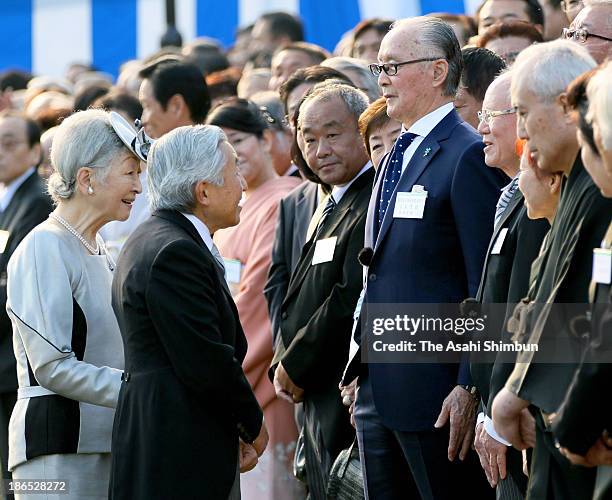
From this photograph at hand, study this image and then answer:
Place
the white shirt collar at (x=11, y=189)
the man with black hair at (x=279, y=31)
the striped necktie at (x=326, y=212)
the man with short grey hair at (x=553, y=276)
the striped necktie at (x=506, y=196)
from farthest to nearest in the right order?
the man with black hair at (x=279, y=31) → the white shirt collar at (x=11, y=189) → the striped necktie at (x=326, y=212) → the striped necktie at (x=506, y=196) → the man with short grey hair at (x=553, y=276)

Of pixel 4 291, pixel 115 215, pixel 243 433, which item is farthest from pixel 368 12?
pixel 243 433

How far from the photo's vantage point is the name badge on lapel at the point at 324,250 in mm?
5051

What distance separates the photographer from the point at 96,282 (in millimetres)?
4809

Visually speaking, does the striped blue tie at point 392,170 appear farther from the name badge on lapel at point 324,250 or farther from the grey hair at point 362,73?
the grey hair at point 362,73

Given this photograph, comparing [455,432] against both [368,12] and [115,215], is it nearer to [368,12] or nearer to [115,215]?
[115,215]

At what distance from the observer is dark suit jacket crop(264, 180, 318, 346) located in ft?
18.8

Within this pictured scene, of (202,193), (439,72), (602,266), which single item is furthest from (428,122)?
(602,266)

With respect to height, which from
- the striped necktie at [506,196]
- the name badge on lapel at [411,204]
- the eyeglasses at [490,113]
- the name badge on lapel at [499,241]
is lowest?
the name badge on lapel at [411,204]

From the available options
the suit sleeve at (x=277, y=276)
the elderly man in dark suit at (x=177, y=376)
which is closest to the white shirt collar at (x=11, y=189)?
the suit sleeve at (x=277, y=276)

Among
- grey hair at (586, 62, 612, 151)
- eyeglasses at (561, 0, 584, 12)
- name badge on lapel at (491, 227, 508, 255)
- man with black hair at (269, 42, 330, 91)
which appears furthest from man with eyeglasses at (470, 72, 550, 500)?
man with black hair at (269, 42, 330, 91)

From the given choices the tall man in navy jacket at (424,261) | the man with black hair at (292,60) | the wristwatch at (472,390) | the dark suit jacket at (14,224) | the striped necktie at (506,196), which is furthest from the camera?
the man with black hair at (292,60)

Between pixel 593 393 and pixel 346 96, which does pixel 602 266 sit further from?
pixel 346 96

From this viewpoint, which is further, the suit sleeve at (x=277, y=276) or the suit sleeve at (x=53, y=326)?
the suit sleeve at (x=277, y=276)

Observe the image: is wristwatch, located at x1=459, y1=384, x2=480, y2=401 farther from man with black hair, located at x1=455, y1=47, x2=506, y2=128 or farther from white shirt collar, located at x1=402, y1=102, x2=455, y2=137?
man with black hair, located at x1=455, y1=47, x2=506, y2=128
